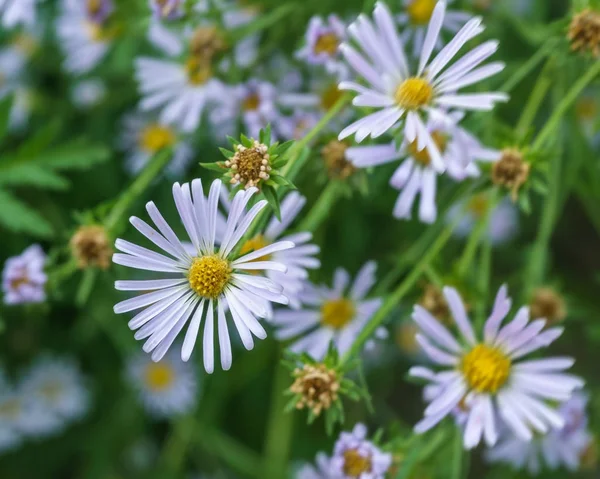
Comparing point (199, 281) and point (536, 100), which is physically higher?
point (536, 100)

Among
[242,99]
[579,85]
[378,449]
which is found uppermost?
[242,99]

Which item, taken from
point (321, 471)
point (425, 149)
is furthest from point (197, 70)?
point (321, 471)

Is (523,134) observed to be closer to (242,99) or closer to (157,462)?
(242,99)

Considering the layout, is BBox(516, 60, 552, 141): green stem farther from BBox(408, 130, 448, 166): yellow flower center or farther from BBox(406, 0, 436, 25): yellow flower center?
BBox(406, 0, 436, 25): yellow flower center

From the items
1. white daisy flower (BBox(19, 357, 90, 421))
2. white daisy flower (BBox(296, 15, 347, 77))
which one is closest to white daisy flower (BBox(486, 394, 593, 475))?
white daisy flower (BBox(296, 15, 347, 77))

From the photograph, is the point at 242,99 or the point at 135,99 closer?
the point at 242,99

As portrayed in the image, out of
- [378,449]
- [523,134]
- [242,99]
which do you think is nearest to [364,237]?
[242,99]

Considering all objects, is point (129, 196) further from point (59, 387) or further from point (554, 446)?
point (59, 387)
